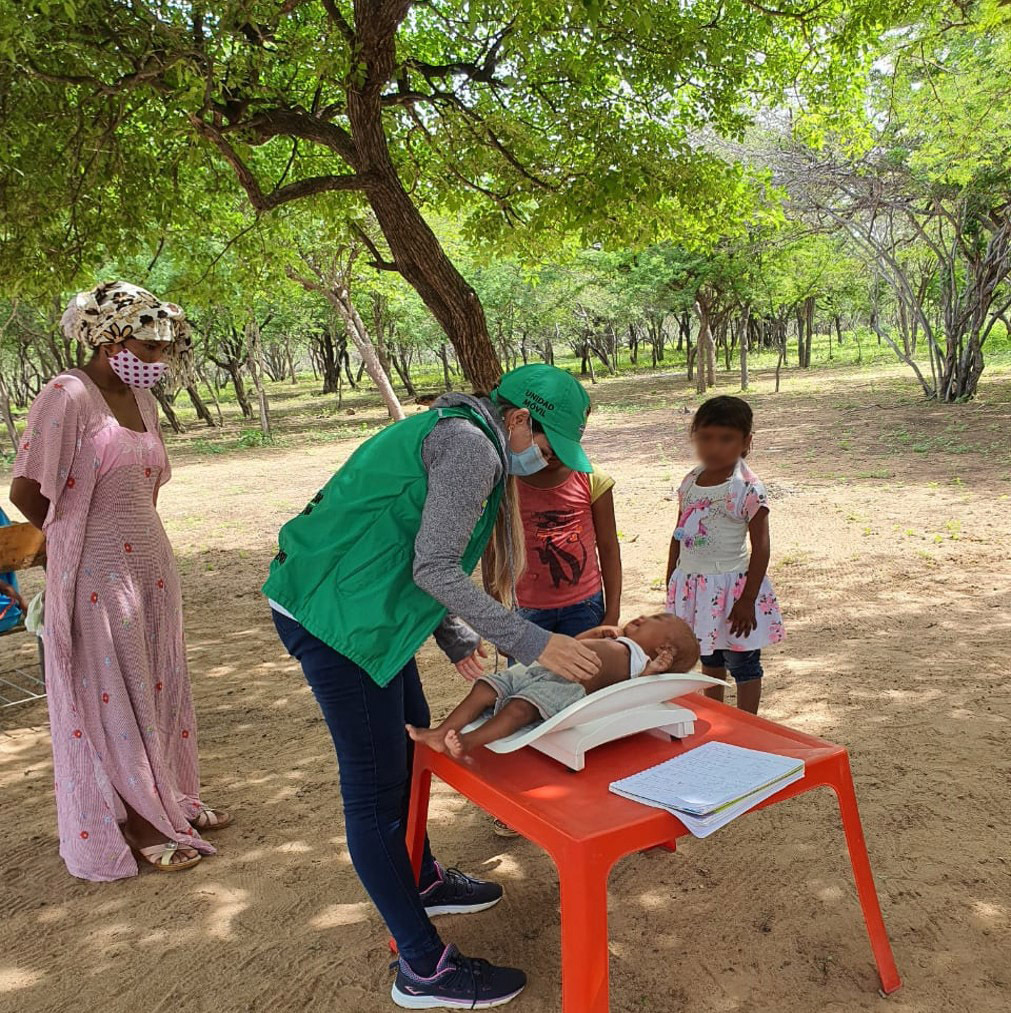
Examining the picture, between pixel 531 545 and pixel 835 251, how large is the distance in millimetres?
22928

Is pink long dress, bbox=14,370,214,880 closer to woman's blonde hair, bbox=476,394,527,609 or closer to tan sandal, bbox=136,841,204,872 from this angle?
tan sandal, bbox=136,841,204,872

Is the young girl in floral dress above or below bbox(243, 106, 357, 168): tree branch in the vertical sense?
below

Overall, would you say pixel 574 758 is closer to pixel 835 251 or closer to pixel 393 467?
pixel 393 467

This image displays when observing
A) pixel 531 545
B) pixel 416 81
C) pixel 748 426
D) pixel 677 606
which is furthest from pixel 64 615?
pixel 416 81

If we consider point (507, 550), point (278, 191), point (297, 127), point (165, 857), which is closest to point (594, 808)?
point (507, 550)

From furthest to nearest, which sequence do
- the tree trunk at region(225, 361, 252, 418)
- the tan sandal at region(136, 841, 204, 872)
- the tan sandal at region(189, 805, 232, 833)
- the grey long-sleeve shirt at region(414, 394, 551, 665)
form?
the tree trunk at region(225, 361, 252, 418), the tan sandal at region(189, 805, 232, 833), the tan sandal at region(136, 841, 204, 872), the grey long-sleeve shirt at region(414, 394, 551, 665)

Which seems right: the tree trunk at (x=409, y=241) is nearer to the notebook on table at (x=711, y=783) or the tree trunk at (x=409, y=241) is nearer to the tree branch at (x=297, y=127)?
the tree branch at (x=297, y=127)

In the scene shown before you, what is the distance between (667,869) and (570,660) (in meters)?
1.44

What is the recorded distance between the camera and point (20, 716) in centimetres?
486

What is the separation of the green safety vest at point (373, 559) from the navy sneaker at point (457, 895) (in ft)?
3.54

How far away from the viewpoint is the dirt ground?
2.40 m

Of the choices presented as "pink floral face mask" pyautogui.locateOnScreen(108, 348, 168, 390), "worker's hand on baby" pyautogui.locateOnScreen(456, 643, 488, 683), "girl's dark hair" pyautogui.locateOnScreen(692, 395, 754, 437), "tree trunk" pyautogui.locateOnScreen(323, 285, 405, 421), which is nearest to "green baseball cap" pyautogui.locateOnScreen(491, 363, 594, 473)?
"worker's hand on baby" pyautogui.locateOnScreen(456, 643, 488, 683)

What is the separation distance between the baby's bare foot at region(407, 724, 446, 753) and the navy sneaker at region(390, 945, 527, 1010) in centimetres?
58

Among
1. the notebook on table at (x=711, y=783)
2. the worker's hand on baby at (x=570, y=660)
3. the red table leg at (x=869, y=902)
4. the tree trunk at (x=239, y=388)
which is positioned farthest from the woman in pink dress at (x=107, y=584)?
the tree trunk at (x=239, y=388)
